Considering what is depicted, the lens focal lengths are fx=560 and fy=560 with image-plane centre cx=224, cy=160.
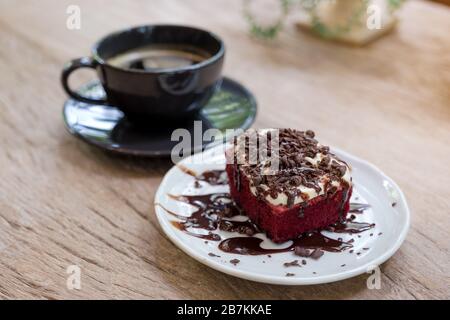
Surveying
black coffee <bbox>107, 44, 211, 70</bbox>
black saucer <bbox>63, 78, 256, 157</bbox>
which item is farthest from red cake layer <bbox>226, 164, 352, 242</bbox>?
black coffee <bbox>107, 44, 211, 70</bbox>

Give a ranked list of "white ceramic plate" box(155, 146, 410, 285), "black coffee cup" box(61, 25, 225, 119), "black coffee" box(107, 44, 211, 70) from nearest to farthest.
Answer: "white ceramic plate" box(155, 146, 410, 285) < "black coffee cup" box(61, 25, 225, 119) < "black coffee" box(107, 44, 211, 70)

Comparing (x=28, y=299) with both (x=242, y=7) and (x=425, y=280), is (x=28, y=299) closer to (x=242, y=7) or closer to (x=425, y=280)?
(x=425, y=280)

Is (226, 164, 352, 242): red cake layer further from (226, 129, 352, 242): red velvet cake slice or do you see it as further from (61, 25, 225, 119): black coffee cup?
(61, 25, 225, 119): black coffee cup

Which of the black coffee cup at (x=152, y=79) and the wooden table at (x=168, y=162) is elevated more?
the black coffee cup at (x=152, y=79)

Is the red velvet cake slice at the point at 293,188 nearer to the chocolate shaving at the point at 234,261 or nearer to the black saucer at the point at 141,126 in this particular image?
the chocolate shaving at the point at 234,261

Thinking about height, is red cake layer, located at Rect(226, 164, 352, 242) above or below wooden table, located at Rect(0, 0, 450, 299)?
above

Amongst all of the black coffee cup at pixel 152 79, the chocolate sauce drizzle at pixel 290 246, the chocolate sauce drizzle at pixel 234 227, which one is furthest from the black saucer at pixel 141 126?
the chocolate sauce drizzle at pixel 290 246
